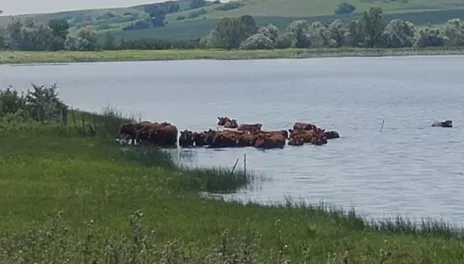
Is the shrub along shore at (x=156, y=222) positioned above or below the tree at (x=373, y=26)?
above

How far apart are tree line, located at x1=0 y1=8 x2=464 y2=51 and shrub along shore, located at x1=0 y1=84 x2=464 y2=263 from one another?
12532 cm

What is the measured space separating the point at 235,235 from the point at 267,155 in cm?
2564

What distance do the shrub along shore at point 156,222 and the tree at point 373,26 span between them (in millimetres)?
122690

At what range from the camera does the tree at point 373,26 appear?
15525 cm

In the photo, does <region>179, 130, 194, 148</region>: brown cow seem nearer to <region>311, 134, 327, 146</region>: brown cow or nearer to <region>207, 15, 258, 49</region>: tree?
<region>311, 134, 327, 146</region>: brown cow

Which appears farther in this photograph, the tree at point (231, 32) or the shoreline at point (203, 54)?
the tree at point (231, 32)

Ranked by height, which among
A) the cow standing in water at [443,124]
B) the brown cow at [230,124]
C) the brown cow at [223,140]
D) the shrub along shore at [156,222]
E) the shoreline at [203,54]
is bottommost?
the shoreline at [203,54]

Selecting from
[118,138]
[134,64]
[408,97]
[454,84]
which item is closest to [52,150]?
[118,138]

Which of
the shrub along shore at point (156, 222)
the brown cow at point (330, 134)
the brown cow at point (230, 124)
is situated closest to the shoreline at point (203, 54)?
the brown cow at point (230, 124)

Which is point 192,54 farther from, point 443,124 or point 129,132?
point 129,132

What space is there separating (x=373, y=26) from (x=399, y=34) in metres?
3.90

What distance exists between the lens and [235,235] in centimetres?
A: 1822

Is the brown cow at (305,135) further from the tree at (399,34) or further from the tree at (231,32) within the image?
the tree at (231,32)

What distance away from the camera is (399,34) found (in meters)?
158
